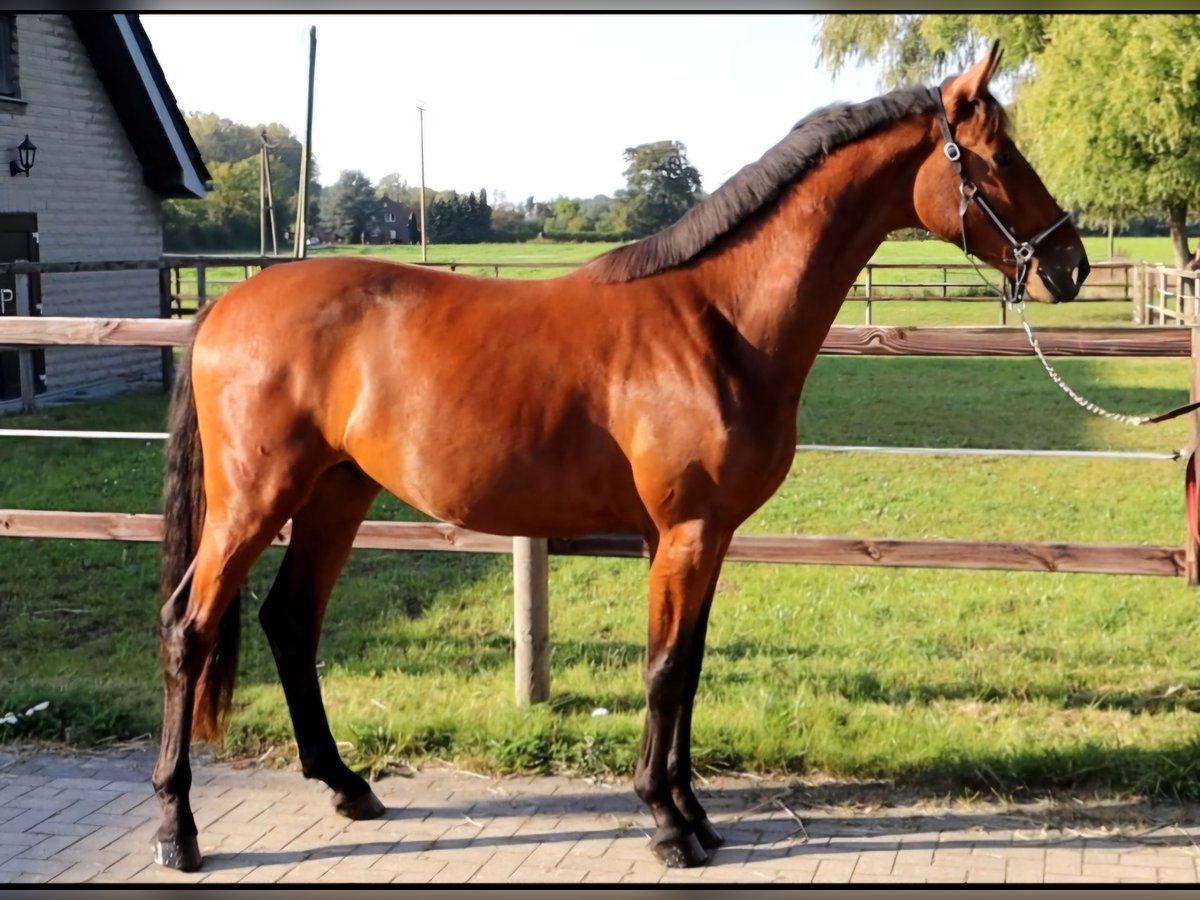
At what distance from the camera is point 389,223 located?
68.4ft

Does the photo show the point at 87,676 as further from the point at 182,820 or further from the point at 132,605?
the point at 182,820

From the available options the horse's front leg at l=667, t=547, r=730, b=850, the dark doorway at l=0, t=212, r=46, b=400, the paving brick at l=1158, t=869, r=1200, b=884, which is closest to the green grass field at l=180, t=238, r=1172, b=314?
the dark doorway at l=0, t=212, r=46, b=400

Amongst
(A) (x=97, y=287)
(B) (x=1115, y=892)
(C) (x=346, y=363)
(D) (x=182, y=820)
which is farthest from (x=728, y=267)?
(A) (x=97, y=287)

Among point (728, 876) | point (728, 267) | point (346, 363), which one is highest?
point (728, 267)

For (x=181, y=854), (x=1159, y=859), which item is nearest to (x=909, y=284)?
(x=1159, y=859)

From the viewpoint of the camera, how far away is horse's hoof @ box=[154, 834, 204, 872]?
3.56 metres

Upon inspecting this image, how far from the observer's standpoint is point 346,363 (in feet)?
12.5

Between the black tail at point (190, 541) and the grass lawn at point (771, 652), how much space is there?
0.52 m

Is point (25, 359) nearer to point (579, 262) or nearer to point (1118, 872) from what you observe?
point (579, 262)

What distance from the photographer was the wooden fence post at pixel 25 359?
12924 millimetres

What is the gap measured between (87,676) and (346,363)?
2.40 metres

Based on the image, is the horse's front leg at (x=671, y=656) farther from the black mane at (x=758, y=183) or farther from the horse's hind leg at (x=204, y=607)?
the horse's hind leg at (x=204, y=607)

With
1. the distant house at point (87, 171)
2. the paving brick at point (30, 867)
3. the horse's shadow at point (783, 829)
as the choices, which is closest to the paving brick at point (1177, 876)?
the horse's shadow at point (783, 829)

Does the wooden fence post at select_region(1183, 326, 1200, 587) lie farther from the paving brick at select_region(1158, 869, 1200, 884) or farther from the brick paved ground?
the paving brick at select_region(1158, 869, 1200, 884)
